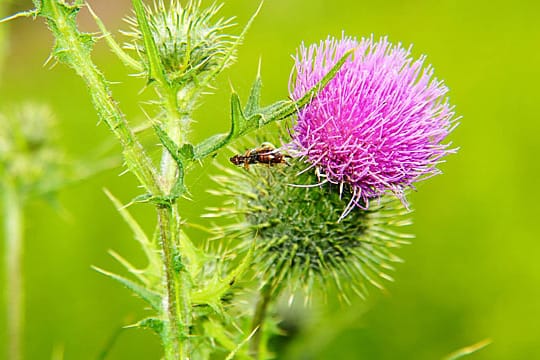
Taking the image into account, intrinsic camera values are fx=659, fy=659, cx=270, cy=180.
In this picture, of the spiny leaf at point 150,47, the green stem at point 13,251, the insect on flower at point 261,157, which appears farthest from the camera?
the green stem at point 13,251

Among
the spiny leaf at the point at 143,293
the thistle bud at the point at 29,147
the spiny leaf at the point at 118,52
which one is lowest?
the spiny leaf at the point at 143,293

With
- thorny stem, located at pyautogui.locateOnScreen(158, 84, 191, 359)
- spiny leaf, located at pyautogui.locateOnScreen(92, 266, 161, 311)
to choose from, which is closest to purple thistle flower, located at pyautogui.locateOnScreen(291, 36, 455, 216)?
thorny stem, located at pyautogui.locateOnScreen(158, 84, 191, 359)

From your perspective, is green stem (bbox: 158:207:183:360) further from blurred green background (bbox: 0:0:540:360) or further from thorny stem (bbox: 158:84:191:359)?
blurred green background (bbox: 0:0:540:360)

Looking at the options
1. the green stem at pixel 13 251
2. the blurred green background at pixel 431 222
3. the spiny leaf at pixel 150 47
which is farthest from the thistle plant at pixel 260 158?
the blurred green background at pixel 431 222

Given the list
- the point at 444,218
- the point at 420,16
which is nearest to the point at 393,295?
the point at 444,218

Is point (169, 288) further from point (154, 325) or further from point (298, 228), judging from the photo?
point (298, 228)

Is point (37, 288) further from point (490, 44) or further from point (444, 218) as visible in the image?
point (490, 44)

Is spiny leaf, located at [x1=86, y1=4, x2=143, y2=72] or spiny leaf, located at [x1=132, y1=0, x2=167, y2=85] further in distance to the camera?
spiny leaf, located at [x1=86, y1=4, x2=143, y2=72]

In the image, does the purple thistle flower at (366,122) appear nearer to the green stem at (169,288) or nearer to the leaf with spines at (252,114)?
the leaf with spines at (252,114)

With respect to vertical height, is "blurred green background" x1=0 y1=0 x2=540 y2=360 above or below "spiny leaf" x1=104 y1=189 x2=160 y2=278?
above
